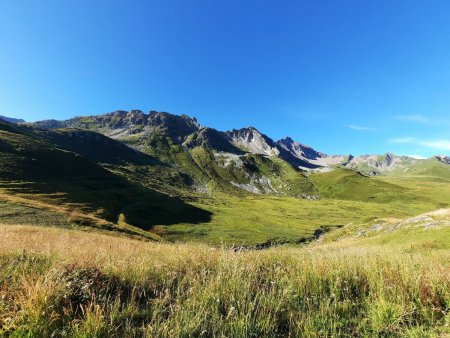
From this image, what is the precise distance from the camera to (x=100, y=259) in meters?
8.57

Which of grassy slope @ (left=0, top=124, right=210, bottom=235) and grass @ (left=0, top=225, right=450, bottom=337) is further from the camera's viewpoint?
grassy slope @ (left=0, top=124, right=210, bottom=235)

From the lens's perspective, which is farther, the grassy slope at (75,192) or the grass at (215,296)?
the grassy slope at (75,192)

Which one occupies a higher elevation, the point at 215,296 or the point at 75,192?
the point at 215,296

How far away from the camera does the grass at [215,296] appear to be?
5691 millimetres

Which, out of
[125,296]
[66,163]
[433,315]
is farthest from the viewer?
[66,163]

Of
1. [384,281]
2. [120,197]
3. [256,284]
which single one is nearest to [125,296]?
[256,284]

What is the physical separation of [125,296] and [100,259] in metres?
1.69

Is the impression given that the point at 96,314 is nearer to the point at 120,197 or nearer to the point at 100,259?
the point at 100,259

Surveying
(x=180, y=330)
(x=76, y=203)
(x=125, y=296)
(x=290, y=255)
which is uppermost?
(x=290, y=255)

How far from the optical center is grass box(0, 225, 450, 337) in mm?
5691

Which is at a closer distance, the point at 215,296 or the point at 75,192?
the point at 215,296

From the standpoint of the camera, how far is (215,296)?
6.97 metres

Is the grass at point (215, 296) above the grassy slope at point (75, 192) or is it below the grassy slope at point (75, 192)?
above

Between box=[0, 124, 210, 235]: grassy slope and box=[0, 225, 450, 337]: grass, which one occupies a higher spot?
box=[0, 225, 450, 337]: grass
